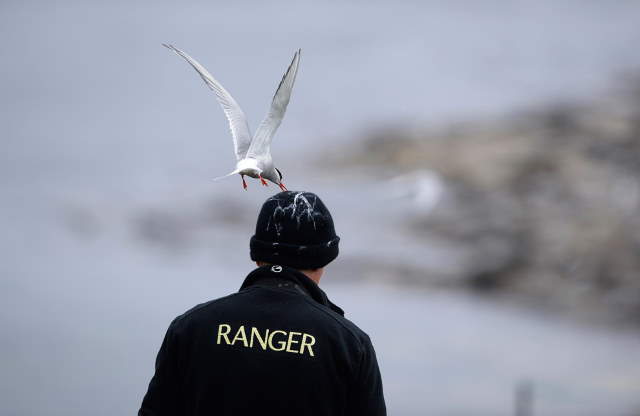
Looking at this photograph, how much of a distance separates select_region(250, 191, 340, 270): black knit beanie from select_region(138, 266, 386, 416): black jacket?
78 mm

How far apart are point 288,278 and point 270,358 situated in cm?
17

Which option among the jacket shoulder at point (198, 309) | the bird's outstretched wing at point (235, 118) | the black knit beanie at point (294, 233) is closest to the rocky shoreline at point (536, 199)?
the bird's outstretched wing at point (235, 118)

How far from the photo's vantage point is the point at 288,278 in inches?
71.1

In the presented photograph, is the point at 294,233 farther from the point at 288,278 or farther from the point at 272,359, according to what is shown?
the point at 272,359

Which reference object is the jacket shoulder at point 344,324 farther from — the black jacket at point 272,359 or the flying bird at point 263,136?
the flying bird at point 263,136

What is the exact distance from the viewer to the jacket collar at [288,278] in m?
1.81

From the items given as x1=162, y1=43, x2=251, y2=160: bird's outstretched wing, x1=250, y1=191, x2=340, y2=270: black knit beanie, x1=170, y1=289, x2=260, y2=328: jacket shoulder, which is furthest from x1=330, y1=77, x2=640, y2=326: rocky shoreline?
x1=170, y1=289, x2=260, y2=328: jacket shoulder

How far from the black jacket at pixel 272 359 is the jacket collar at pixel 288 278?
0.03m

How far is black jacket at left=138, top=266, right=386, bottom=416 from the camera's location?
171 cm

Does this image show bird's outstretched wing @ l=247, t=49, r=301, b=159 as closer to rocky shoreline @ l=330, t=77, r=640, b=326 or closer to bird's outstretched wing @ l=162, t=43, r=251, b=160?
bird's outstretched wing @ l=162, t=43, r=251, b=160

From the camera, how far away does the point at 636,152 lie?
832 cm

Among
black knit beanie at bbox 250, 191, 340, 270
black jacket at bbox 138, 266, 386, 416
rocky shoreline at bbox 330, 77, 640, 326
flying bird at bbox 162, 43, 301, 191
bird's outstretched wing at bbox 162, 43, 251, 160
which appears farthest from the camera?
rocky shoreline at bbox 330, 77, 640, 326

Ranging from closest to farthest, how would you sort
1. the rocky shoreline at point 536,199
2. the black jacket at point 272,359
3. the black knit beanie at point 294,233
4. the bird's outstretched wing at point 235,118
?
the black jacket at point 272,359 < the black knit beanie at point 294,233 < the bird's outstretched wing at point 235,118 < the rocky shoreline at point 536,199

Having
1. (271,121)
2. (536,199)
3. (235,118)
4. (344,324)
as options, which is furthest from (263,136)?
(536,199)
